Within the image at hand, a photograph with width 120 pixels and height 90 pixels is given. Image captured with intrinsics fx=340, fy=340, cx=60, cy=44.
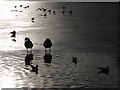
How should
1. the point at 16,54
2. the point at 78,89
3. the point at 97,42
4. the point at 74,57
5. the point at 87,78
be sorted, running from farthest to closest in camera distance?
the point at 97,42 → the point at 16,54 → the point at 74,57 → the point at 87,78 → the point at 78,89

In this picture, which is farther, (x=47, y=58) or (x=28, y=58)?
(x=47, y=58)

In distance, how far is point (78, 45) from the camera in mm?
63156

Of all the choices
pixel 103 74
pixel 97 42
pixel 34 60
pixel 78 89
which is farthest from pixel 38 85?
pixel 97 42

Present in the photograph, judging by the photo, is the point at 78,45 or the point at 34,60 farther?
the point at 78,45

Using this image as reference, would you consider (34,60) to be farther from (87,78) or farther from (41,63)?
(87,78)

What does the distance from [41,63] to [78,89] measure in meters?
12.7

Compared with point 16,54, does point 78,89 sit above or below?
below

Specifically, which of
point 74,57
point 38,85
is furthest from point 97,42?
point 38,85

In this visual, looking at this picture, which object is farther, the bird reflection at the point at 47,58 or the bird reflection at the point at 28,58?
the bird reflection at the point at 47,58

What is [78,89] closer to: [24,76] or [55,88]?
[55,88]

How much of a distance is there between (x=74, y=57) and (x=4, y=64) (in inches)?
411

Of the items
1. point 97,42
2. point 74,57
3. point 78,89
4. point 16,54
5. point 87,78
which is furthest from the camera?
point 97,42

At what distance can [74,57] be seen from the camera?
1988 inches

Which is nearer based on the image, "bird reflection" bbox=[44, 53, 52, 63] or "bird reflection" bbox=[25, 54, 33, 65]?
"bird reflection" bbox=[25, 54, 33, 65]
